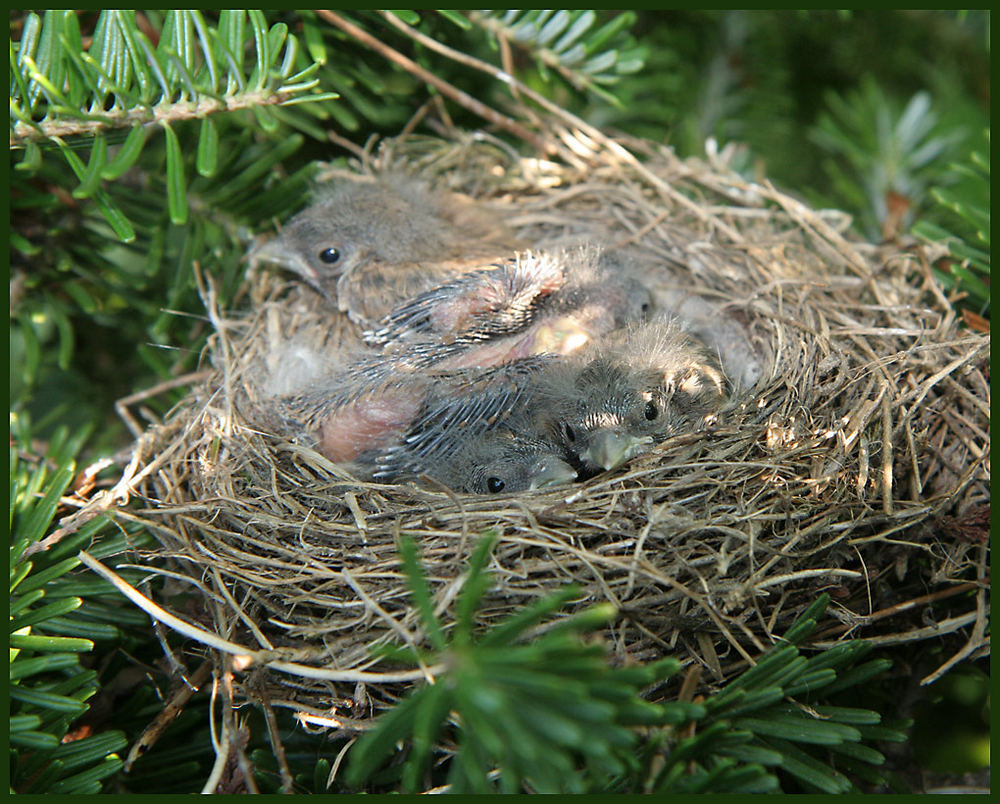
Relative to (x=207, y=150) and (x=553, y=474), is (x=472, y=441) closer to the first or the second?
(x=553, y=474)

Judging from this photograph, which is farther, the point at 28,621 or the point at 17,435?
the point at 17,435

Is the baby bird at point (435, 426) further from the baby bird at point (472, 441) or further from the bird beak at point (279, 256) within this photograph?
the bird beak at point (279, 256)

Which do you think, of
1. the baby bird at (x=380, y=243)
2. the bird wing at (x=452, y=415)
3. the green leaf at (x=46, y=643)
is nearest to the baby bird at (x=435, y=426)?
the bird wing at (x=452, y=415)

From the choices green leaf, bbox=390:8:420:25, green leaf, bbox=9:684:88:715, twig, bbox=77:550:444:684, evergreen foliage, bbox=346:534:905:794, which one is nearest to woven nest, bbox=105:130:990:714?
twig, bbox=77:550:444:684

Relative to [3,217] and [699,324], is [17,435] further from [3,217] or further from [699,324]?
[699,324]

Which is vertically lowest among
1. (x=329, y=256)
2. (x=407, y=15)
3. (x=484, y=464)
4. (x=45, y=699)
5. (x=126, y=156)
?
(x=45, y=699)

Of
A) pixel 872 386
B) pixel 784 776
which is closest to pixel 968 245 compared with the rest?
pixel 872 386

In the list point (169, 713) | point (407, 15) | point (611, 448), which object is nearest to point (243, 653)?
point (169, 713)
